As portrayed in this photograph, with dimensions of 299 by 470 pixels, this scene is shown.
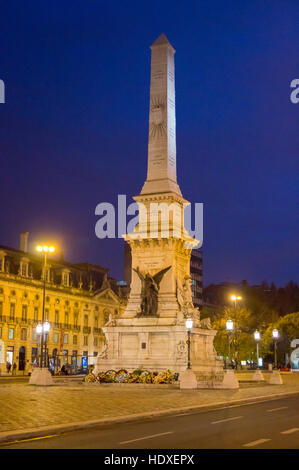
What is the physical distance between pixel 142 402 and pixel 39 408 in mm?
5049

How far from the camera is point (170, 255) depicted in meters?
43.5

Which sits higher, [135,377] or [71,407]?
[135,377]

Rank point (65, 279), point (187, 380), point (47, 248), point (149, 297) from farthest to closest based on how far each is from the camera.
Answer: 1. point (65, 279)
2. point (149, 297)
3. point (47, 248)
4. point (187, 380)

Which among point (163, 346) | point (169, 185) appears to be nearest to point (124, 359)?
point (163, 346)

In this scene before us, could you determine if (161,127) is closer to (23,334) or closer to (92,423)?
(92,423)

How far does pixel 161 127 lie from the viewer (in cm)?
4616

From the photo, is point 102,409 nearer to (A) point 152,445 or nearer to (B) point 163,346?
(A) point 152,445

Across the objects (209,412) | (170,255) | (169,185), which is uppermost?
(169,185)

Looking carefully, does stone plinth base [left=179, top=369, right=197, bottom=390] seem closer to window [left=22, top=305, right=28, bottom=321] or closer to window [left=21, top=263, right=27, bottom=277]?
window [left=22, top=305, right=28, bottom=321]

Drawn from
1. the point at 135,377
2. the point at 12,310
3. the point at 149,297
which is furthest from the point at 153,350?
the point at 12,310

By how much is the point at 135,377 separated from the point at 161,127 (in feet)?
60.8

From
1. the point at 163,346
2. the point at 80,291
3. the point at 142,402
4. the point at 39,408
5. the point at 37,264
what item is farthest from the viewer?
the point at 80,291
